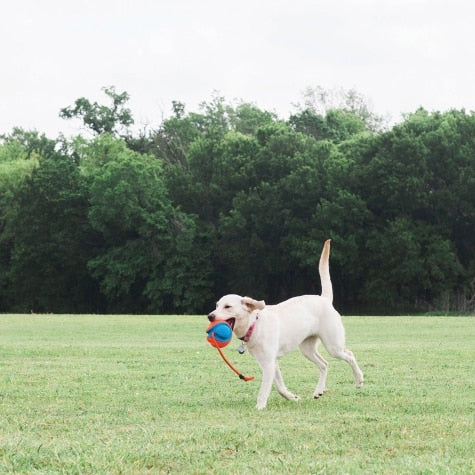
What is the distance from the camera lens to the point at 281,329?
1001cm

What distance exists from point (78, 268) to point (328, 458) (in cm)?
5883

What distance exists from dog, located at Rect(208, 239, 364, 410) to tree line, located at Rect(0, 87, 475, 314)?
43604mm

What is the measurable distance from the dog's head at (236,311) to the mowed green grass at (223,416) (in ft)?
2.73

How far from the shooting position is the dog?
962cm

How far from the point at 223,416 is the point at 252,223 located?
51.1 metres

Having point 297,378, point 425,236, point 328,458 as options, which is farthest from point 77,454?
point 425,236

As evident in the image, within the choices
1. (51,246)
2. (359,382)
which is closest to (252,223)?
(51,246)

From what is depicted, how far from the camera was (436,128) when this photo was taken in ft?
196

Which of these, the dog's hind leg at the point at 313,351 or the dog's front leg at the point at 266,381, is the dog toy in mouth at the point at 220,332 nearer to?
the dog's front leg at the point at 266,381

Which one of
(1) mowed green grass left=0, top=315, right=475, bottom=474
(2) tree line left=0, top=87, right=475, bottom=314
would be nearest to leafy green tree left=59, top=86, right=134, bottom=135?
(2) tree line left=0, top=87, right=475, bottom=314

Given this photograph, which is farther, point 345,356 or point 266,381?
point 345,356

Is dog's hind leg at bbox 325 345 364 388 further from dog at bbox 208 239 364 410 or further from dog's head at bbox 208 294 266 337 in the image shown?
dog's head at bbox 208 294 266 337

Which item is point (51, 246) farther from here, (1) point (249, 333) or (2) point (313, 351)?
(1) point (249, 333)

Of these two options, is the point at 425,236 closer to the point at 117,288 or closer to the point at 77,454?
the point at 117,288
